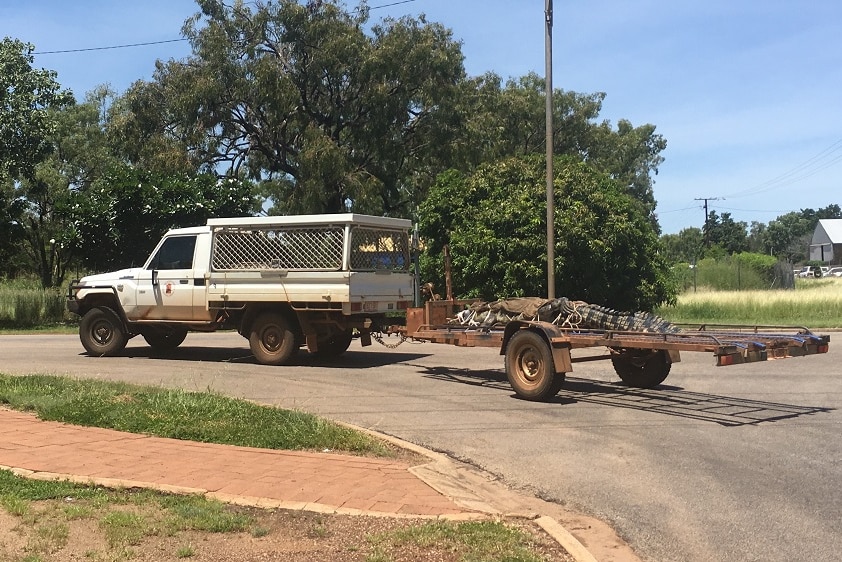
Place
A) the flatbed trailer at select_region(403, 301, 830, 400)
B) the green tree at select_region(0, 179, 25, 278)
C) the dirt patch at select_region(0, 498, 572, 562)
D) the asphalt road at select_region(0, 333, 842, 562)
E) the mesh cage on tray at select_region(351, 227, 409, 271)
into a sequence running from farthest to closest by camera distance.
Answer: the green tree at select_region(0, 179, 25, 278) < the mesh cage on tray at select_region(351, 227, 409, 271) < the flatbed trailer at select_region(403, 301, 830, 400) < the asphalt road at select_region(0, 333, 842, 562) < the dirt patch at select_region(0, 498, 572, 562)

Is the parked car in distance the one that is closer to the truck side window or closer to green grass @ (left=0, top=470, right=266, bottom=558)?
the truck side window

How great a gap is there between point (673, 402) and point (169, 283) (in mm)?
9386

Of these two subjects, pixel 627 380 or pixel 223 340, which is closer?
pixel 627 380

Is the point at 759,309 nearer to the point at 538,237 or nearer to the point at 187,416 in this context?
the point at 538,237

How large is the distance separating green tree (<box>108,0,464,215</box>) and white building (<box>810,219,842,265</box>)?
8561 cm

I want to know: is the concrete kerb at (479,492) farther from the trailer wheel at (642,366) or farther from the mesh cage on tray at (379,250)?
the mesh cage on tray at (379,250)

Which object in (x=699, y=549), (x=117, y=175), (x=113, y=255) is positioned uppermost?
(x=117, y=175)

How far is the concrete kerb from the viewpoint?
5.11 metres

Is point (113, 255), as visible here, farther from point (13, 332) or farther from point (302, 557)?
point (302, 557)

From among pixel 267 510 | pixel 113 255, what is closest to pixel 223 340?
pixel 113 255

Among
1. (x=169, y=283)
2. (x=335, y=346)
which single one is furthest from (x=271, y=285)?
(x=169, y=283)

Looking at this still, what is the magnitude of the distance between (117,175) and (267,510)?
80.1 ft

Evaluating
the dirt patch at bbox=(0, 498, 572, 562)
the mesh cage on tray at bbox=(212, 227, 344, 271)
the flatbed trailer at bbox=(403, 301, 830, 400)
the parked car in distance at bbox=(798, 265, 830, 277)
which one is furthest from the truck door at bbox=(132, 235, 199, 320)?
the parked car in distance at bbox=(798, 265, 830, 277)

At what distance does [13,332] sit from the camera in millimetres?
26297
